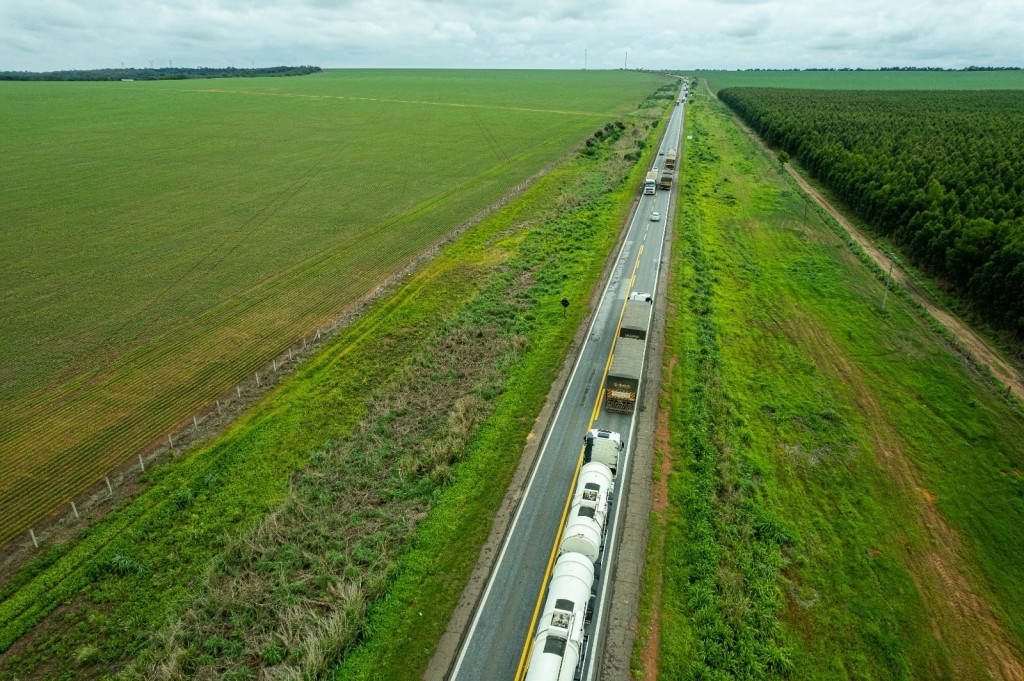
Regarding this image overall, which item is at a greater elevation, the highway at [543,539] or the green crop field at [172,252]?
the green crop field at [172,252]

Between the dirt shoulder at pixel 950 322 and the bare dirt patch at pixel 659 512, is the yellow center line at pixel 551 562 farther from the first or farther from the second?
the dirt shoulder at pixel 950 322

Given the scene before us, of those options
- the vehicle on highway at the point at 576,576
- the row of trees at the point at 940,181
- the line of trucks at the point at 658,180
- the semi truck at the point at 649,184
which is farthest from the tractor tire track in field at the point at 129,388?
the row of trees at the point at 940,181

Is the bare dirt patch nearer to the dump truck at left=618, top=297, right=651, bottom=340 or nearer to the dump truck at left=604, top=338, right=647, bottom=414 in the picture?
the dump truck at left=604, top=338, right=647, bottom=414

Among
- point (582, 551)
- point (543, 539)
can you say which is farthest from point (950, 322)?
point (582, 551)

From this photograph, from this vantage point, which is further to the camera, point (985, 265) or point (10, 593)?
point (985, 265)

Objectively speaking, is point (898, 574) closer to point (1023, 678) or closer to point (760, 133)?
point (1023, 678)

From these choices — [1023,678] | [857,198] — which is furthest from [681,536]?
[857,198]
